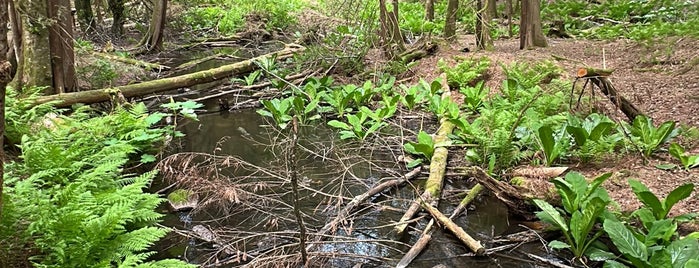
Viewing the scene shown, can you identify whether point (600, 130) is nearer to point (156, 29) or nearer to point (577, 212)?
point (577, 212)

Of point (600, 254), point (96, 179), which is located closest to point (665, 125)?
point (600, 254)

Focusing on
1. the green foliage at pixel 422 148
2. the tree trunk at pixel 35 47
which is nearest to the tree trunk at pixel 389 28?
the green foliage at pixel 422 148

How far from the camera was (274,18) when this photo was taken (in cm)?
1727

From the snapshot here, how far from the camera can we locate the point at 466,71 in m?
8.41

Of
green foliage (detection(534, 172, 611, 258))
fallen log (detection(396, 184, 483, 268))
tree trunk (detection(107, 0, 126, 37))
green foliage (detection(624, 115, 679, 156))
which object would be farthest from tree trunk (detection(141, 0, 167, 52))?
green foliage (detection(534, 172, 611, 258))

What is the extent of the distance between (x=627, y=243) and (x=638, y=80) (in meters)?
4.88

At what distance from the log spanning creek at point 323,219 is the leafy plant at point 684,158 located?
5.00 ft

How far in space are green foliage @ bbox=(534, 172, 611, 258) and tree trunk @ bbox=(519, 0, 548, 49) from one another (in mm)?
6174

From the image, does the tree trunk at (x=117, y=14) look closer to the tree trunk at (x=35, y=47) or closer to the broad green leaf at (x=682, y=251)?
the tree trunk at (x=35, y=47)

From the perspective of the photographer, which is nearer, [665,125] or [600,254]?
A: [600,254]

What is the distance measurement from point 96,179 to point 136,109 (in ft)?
8.14

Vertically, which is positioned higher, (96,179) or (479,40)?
(479,40)

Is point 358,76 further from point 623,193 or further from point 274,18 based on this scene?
point 274,18

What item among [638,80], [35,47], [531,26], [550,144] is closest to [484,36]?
[531,26]
